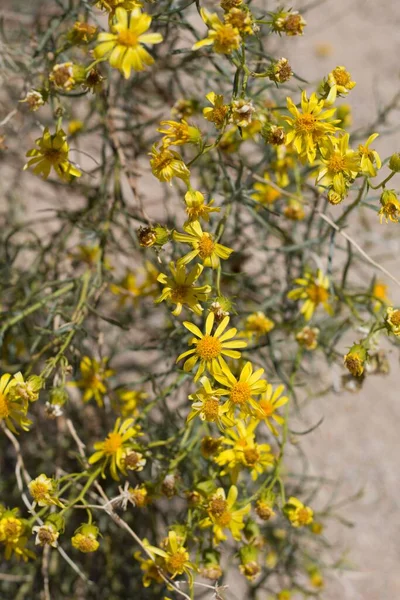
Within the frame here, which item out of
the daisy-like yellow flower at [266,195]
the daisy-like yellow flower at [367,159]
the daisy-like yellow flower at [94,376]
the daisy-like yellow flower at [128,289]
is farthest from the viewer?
the daisy-like yellow flower at [128,289]

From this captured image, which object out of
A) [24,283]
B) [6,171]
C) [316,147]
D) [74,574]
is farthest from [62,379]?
[6,171]

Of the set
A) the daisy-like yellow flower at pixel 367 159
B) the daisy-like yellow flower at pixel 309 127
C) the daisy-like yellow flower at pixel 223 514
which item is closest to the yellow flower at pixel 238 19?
the daisy-like yellow flower at pixel 309 127

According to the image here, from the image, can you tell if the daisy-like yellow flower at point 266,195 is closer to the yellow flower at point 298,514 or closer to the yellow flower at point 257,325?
the yellow flower at point 257,325

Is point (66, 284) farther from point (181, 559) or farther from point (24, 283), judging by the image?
point (181, 559)

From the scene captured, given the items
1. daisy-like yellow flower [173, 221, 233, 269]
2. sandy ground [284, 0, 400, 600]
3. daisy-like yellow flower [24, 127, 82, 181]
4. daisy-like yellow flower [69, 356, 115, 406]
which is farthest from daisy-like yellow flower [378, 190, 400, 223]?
sandy ground [284, 0, 400, 600]

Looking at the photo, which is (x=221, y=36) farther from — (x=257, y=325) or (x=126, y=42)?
(x=257, y=325)

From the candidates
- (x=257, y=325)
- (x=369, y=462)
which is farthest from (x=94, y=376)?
(x=369, y=462)
